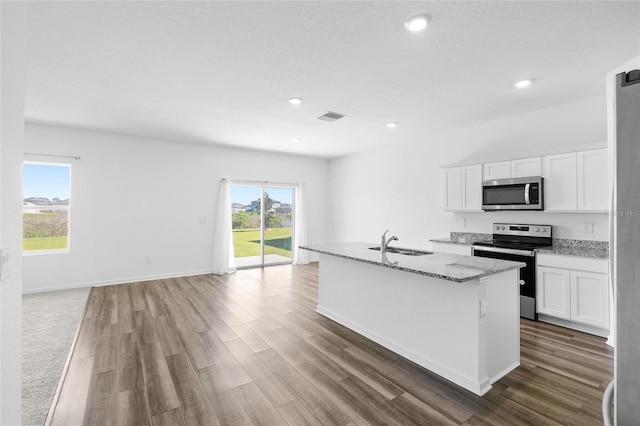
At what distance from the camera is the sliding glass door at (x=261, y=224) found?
683 cm

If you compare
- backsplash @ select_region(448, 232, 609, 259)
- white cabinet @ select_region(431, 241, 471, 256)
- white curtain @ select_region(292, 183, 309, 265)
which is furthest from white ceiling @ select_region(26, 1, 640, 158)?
white curtain @ select_region(292, 183, 309, 265)

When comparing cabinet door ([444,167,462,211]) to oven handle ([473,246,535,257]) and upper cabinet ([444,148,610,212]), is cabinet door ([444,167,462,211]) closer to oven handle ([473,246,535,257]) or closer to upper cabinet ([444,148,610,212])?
upper cabinet ([444,148,610,212])

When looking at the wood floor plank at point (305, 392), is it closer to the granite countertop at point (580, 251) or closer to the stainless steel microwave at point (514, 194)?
the granite countertop at point (580, 251)

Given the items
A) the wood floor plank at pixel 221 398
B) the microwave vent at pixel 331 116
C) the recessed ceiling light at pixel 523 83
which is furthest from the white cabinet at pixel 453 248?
the wood floor plank at pixel 221 398

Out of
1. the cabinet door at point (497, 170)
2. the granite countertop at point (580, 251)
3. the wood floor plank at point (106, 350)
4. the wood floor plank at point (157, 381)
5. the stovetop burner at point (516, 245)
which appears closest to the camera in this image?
the wood floor plank at point (157, 381)

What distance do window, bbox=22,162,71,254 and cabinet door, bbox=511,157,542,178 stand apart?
6844 millimetres

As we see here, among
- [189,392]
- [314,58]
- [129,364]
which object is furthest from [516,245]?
[129,364]

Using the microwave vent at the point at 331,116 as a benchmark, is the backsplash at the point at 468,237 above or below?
below

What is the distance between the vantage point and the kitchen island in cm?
224

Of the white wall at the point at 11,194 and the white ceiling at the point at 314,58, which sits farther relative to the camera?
the white ceiling at the point at 314,58

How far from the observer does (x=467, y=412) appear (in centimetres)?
200

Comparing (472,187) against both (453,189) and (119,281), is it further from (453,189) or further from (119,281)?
(119,281)

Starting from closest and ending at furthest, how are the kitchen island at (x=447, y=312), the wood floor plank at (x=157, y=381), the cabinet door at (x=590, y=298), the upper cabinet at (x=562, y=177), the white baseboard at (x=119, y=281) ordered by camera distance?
the wood floor plank at (x=157, y=381), the kitchen island at (x=447, y=312), the cabinet door at (x=590, y=298), the upper cabinet at (x=562, y=177), the white baseboard at (x=119, y=281)

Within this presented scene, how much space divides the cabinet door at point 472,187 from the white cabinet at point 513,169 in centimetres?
11
